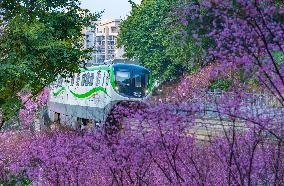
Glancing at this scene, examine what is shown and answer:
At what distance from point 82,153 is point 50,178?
92cm

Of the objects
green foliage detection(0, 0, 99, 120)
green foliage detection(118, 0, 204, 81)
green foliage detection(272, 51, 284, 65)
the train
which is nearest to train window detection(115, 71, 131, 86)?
the train

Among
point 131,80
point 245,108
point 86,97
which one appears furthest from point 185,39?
point 86,97

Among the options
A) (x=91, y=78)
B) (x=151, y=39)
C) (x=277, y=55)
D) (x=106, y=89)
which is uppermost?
(x=151, y=39)

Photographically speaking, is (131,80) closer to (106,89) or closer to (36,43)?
(106,89)

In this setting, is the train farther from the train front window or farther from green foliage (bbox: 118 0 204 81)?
green foliage (bbox: 118 0 204 81)

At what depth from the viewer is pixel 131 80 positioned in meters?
22.7

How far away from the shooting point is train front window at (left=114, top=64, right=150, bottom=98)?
22.1 meters

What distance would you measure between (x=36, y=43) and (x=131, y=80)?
342 inches

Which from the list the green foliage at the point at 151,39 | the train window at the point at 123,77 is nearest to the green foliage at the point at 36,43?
the train window at the point at 123,77

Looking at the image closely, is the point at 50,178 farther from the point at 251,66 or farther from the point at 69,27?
the point at 69,27

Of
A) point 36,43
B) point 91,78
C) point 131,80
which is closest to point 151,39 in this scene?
point 91,78

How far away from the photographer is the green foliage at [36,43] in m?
14.1

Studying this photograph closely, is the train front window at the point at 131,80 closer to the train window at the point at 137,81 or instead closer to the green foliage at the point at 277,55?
the train window at the point at 137,81

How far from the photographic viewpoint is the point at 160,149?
23.0 feet
